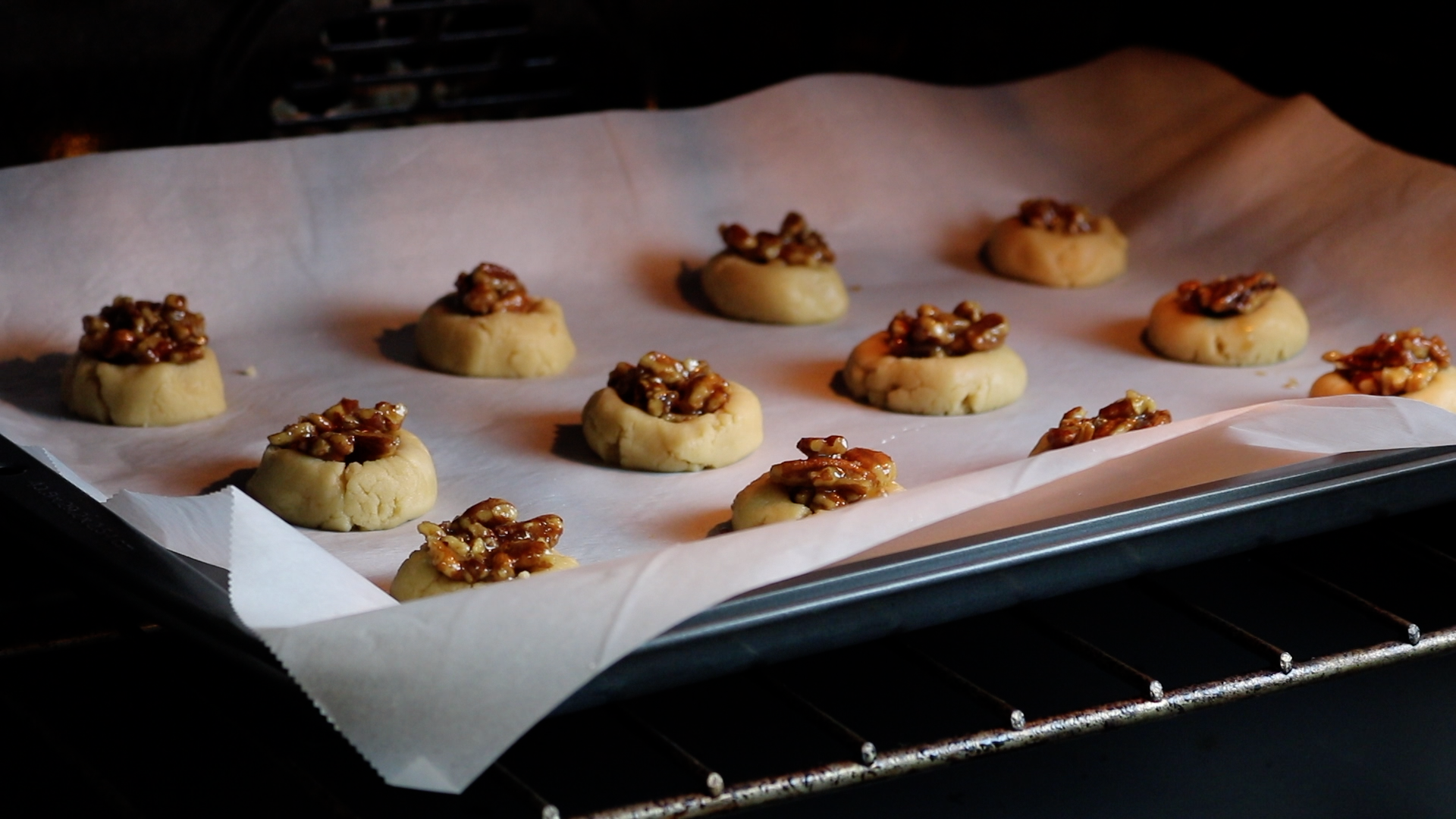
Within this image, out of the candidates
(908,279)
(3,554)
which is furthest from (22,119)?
(908,279)

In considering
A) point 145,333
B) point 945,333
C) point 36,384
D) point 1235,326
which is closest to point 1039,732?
point 945,333

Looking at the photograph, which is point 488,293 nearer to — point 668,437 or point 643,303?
point 643,303

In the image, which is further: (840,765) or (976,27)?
(976,27)

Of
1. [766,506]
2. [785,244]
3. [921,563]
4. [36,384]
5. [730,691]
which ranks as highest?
[785,244]

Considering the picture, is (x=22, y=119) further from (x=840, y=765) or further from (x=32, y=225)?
(x=840, y=765)

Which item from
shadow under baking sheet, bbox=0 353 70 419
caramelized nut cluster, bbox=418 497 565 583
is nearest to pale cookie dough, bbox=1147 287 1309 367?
caramelized nut cluster, bbox=418 497 565 583

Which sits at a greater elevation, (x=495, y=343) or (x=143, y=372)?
(x=495, y=343)
